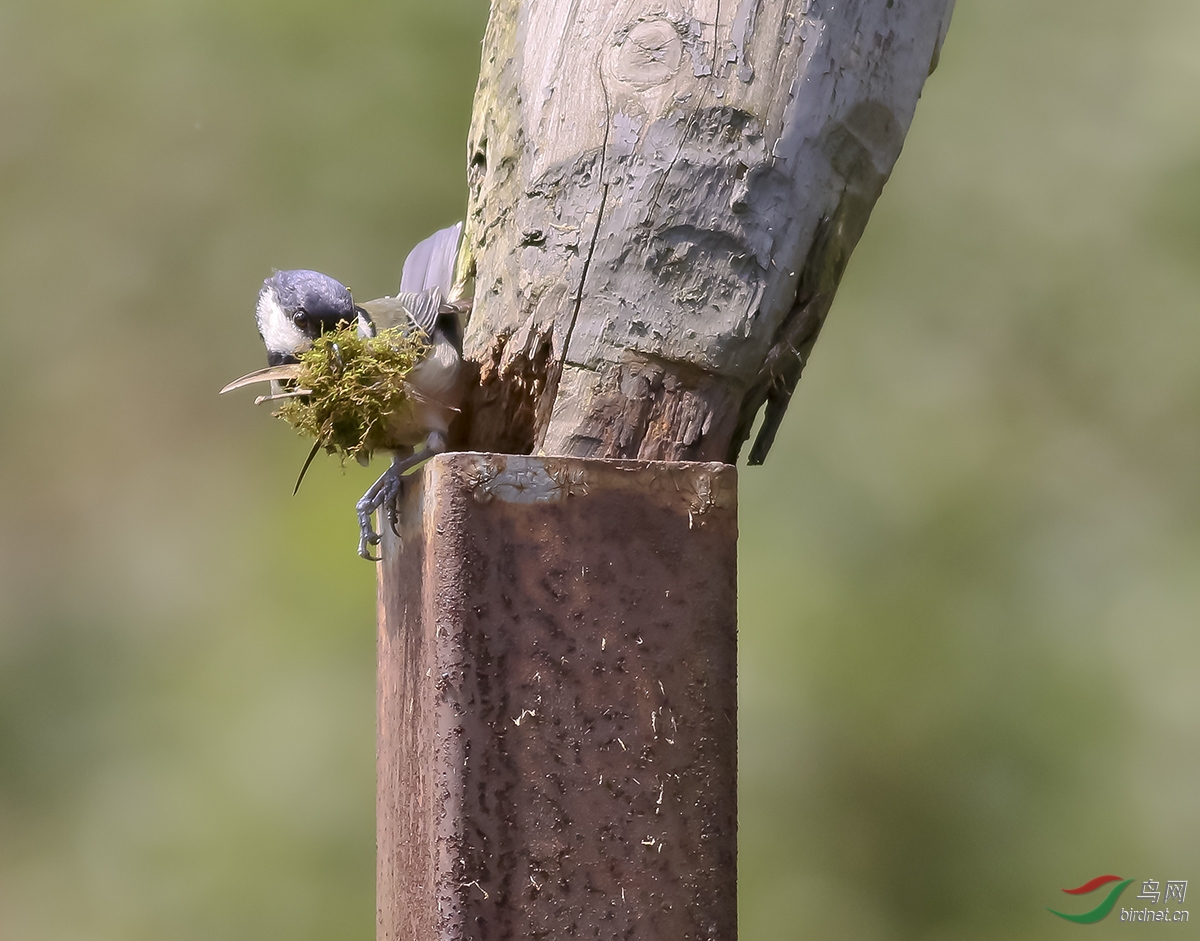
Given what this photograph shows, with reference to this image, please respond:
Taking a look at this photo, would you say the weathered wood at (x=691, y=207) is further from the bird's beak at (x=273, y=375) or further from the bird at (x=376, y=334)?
the bird's beak at (x=273, y=375)

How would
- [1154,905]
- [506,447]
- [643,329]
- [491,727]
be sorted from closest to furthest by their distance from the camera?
[491,727] → [643,329] → [506,447] → [1154,905]

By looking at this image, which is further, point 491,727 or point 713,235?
point 713,235

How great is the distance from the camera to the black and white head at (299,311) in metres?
1.29

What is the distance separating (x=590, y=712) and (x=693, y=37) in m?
0.72

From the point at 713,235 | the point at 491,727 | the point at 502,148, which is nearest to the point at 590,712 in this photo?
the point at 491,727

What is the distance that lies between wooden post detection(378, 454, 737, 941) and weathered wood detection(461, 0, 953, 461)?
147 millimetres

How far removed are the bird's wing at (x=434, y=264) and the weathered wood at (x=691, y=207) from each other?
0.96 feet

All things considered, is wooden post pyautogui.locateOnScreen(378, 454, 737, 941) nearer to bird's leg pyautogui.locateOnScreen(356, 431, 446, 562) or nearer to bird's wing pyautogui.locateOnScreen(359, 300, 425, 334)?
bird's leg pyautogui.locateOnScreen(356, 431, 446, 562)

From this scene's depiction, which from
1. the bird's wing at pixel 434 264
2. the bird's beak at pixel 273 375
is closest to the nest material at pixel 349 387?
the bird's beak at pixel 273 375

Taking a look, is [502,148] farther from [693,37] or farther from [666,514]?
[666,514]

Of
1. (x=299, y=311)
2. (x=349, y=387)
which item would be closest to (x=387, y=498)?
(x=349, y=387)

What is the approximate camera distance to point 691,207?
46.7 inches

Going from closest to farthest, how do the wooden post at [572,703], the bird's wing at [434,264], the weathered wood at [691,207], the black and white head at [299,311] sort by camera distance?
the wooden post at [572,703]
the weathered wood at [691,207]
the black and white head at [299,311]
the bird's wing at [434,264]

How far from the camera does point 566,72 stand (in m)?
1.25
